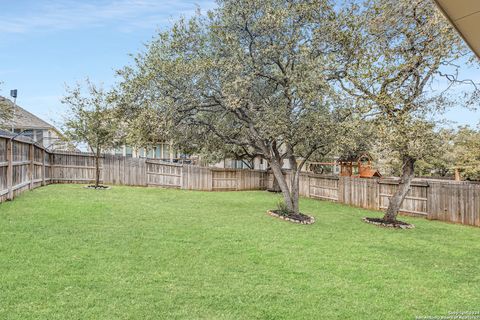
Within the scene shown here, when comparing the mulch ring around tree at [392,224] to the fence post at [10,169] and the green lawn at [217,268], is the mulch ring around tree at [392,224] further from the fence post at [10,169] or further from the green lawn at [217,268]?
the fence post at [10,169]

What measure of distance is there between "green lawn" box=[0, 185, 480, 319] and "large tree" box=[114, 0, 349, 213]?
10.7 ft

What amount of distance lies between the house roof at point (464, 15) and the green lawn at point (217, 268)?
334 cm

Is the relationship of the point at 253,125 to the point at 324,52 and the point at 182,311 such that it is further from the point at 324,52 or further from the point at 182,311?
the point at 182,311

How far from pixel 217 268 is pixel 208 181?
51.9 ft

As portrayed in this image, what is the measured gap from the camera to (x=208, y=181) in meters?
21.5

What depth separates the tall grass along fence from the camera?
1215 centimetres

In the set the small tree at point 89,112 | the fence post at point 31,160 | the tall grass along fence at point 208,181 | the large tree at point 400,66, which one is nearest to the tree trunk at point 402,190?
the large tree at point 400,66

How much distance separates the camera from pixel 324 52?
1145 centimetres

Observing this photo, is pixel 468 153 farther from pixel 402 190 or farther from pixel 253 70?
pixel 253 70

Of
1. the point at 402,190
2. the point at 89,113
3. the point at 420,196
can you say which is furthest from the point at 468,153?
the point at 89,113

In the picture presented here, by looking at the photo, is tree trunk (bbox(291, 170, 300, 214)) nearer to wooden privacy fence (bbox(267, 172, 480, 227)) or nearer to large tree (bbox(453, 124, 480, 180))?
wooden privacy fence (bbox(267, 172, 480, 227))

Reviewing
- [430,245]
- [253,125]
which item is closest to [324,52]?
[253,125]

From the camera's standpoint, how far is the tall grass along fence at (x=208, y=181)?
12148mm

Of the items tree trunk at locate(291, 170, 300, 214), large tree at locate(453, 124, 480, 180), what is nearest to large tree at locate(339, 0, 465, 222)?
tree trunk at locate(291, 170, 300, 214)
